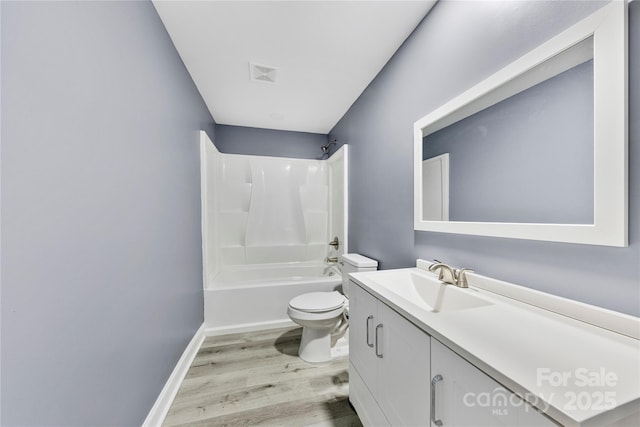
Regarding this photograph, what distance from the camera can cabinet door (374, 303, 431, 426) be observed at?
768 millimetres

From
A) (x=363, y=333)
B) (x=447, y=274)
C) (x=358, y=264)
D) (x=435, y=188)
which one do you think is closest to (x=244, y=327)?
(x=358, y=264)

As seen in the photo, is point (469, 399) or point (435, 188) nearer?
point (469, 399)

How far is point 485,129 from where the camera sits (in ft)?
3.55

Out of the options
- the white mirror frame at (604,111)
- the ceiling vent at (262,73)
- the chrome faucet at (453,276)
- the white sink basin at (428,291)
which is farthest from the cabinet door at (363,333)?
the ceiling vent at (262,73)

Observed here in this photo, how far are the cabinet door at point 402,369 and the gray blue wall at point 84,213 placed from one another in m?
1.13

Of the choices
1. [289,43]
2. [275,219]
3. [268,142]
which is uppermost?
[289,43]

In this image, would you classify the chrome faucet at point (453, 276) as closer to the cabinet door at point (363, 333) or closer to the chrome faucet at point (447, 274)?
the chrome faucet at point (447, 274)

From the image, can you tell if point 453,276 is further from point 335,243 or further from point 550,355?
point 335,243

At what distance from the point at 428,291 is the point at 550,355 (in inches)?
25.8

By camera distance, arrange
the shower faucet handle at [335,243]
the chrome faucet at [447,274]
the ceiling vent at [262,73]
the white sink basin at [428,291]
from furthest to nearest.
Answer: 1. the shower faucet handle at [335,243]
2. the ceiling vent at [262,73]
3. the chrome faucet at [447,274]
4. the white sink basin at [428,291]

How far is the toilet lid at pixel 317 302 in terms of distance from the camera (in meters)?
1.78

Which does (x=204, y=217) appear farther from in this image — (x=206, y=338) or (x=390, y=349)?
(x=390, y=349)

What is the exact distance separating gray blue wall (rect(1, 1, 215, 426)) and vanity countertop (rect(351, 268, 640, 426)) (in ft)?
3.72

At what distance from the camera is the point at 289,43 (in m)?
1.62
